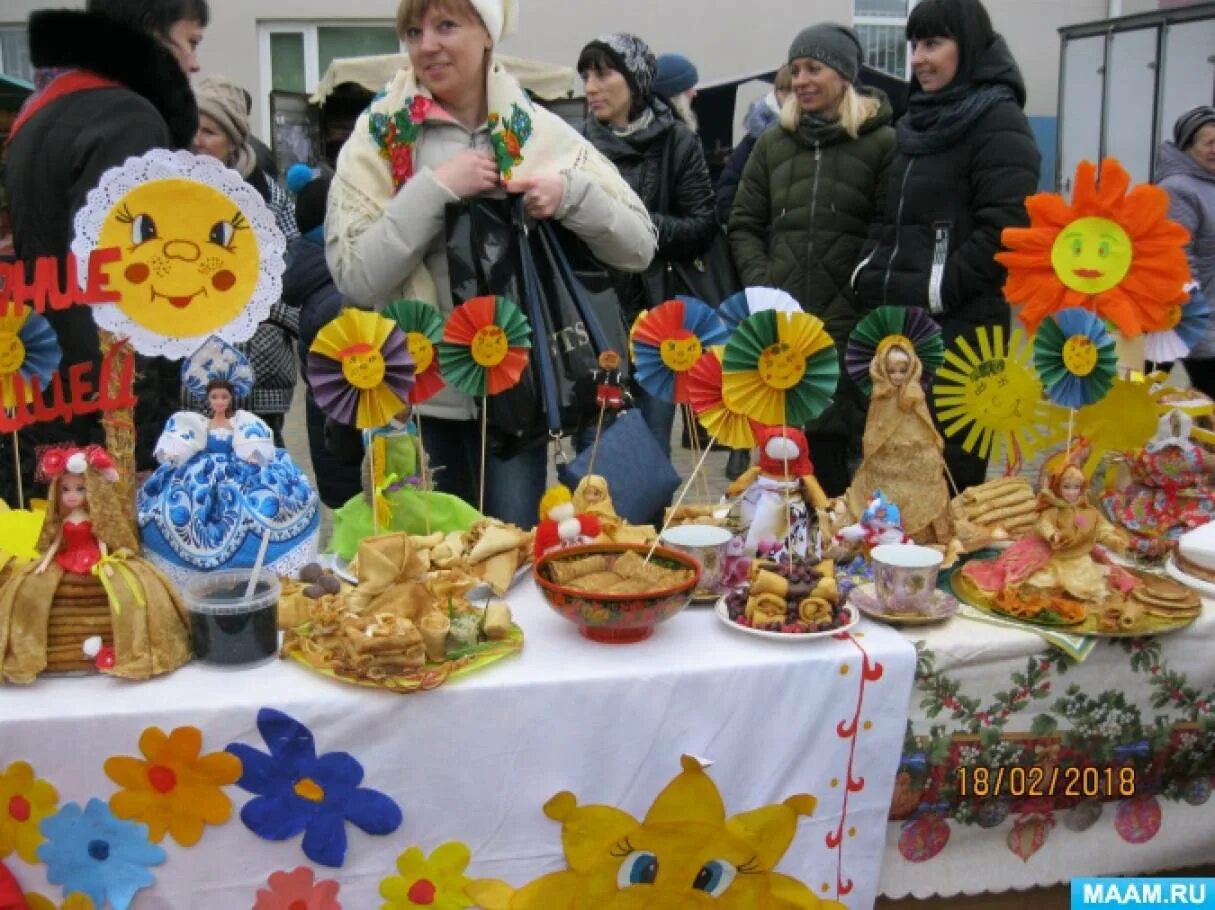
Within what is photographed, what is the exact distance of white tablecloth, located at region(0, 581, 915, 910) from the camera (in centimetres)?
123

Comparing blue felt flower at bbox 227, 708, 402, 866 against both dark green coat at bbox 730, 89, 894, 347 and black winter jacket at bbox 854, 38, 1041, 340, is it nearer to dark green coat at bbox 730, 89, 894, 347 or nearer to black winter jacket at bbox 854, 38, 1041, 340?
black winter jacket at bbox 854, 38, 1041, 340

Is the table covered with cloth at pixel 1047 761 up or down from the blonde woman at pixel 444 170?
down

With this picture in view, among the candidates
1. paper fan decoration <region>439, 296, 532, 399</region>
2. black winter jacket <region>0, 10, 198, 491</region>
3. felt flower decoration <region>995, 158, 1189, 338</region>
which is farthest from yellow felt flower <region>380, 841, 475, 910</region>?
felt flower decoration <region>995, 158, 1189, 338</region>

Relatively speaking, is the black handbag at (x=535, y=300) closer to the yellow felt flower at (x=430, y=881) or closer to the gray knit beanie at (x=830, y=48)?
the yellow felt flower at (x=430, y=881)

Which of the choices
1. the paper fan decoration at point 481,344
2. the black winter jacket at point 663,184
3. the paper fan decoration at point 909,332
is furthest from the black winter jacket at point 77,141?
the black winter jacket at point 663,184

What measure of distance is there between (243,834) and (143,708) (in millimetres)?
185

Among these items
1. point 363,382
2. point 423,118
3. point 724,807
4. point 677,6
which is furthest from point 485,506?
point 677,6

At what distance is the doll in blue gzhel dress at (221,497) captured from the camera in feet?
4.84

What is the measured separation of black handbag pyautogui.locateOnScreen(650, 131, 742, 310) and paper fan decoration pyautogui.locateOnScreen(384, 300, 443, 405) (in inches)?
55.2

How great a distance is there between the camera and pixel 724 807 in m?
1.35

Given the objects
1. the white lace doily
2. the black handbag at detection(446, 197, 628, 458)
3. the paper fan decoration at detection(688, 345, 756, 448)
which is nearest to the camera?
the white lace doily

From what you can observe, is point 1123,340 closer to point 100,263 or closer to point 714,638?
point 714,638

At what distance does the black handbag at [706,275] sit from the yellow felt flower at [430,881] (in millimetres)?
→ 1904
